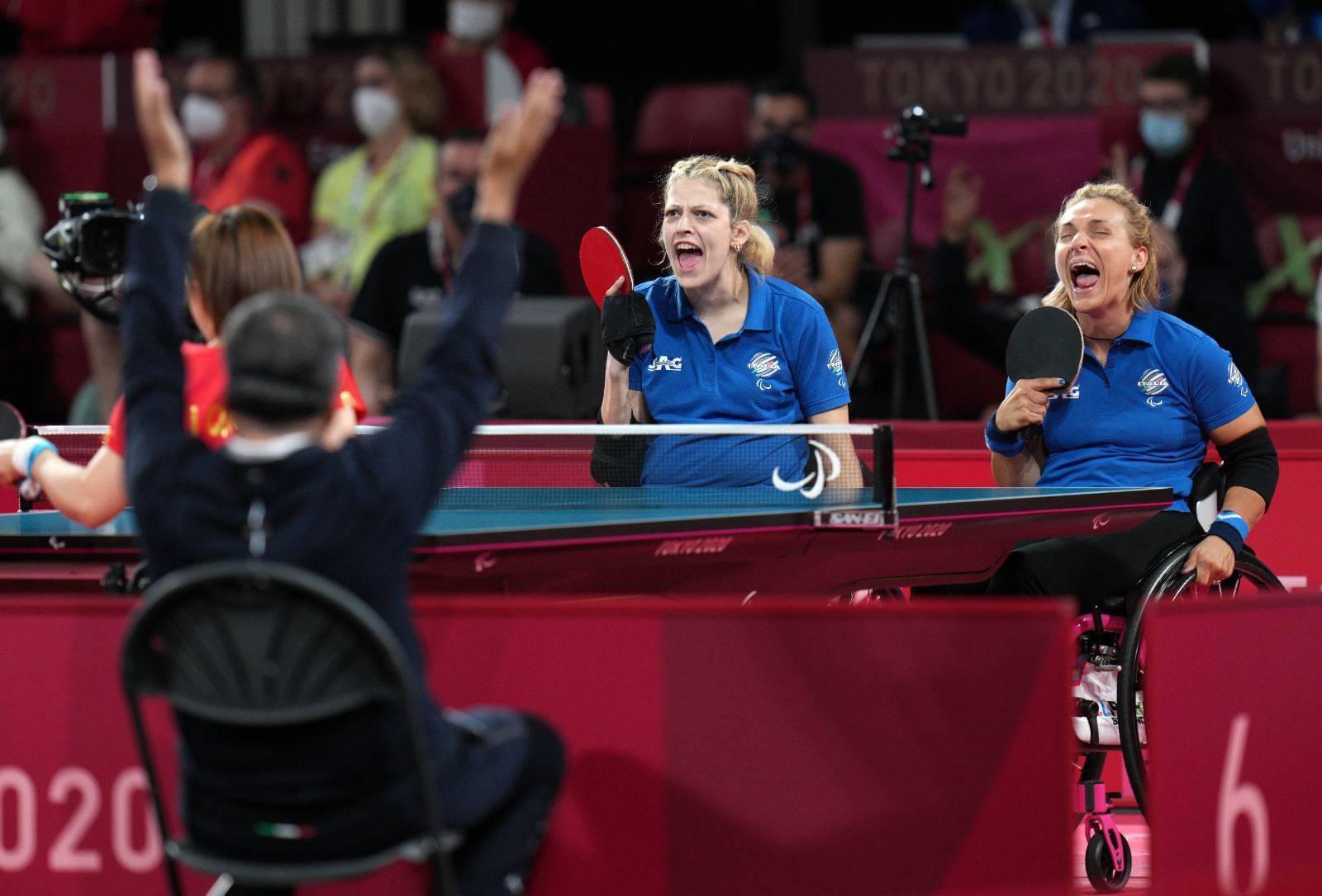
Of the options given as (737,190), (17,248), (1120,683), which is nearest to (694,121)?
(17,248)

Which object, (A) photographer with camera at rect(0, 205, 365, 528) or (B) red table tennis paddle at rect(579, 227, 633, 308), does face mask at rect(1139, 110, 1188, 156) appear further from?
(A) photographer with camera at rect(0, 205, 365, 528)

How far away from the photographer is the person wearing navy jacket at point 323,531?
8.56 feet

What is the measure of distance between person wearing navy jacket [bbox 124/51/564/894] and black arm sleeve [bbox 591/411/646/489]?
1445 millimetres

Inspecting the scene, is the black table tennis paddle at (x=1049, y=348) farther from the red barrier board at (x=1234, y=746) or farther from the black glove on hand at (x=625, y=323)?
the red barrier board at (x=1234, y=746)

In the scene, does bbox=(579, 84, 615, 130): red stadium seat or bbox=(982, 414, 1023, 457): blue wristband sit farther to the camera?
bbox=(579, 84, 615, 130): red stadium seat

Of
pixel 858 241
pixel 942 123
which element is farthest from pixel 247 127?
pixel 942 123

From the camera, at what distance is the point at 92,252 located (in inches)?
169

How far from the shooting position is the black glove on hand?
440cm

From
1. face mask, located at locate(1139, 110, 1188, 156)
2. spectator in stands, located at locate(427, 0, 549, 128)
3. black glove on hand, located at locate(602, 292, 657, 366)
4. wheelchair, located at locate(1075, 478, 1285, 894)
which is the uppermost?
spectator in stands, located at locate(427, 0, 549, 128)

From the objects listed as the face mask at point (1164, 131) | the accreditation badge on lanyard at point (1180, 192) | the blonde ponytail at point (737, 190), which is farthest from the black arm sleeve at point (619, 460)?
the face mask at point (1164, 131)

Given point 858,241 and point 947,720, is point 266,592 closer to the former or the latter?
point 947,720

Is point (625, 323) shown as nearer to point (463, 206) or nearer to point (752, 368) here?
point (752, 368)

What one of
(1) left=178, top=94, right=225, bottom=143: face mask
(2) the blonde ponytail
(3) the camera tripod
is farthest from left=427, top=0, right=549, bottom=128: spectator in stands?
(2) the blonde ponytail

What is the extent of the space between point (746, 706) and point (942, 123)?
3806 mm
